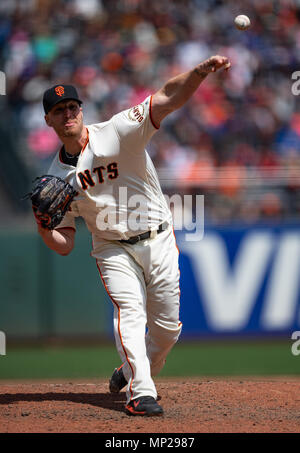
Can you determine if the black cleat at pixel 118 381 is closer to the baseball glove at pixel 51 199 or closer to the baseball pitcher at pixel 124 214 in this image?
the baseball pitcher at pixel 124 214

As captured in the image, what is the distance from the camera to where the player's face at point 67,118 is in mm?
4336

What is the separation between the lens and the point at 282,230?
25.8 feet

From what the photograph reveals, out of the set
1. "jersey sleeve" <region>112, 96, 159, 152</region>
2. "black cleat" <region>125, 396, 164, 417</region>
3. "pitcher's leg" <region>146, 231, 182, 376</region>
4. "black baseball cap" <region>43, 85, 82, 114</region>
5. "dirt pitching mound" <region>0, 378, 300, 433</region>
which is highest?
"black baseball cap" <region>43, 85, 82, 114</region>

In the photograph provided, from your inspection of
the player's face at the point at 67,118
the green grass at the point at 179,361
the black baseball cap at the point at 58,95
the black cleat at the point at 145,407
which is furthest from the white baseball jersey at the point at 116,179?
the green grass at the point at 179,361

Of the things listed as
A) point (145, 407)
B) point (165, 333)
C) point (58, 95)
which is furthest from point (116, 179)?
point (145, 407)

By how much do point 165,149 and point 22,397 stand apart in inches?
200

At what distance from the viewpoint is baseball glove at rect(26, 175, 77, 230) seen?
423 cm

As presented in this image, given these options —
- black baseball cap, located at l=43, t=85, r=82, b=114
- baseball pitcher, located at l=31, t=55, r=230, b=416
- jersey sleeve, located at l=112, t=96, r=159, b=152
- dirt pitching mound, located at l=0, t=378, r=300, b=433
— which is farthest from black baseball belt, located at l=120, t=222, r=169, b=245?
dirt pitching mound, located at l=0, t=378, r=300, b=433

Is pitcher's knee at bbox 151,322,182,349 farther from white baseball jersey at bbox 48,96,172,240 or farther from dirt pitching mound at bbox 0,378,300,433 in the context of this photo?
white baseball jersey at bbox 48,96,172,240

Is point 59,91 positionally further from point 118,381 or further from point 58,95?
point 118,381

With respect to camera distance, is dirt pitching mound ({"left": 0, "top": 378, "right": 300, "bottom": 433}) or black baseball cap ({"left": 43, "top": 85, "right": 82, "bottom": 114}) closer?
dirt pitching mound ({"left": 0, "top": 378, "right": 300, "bottom": 433})

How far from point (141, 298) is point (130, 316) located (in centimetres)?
15

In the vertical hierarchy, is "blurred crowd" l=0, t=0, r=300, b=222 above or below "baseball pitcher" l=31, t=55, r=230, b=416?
above

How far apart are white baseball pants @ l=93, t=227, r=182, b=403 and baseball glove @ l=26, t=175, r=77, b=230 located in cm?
35
